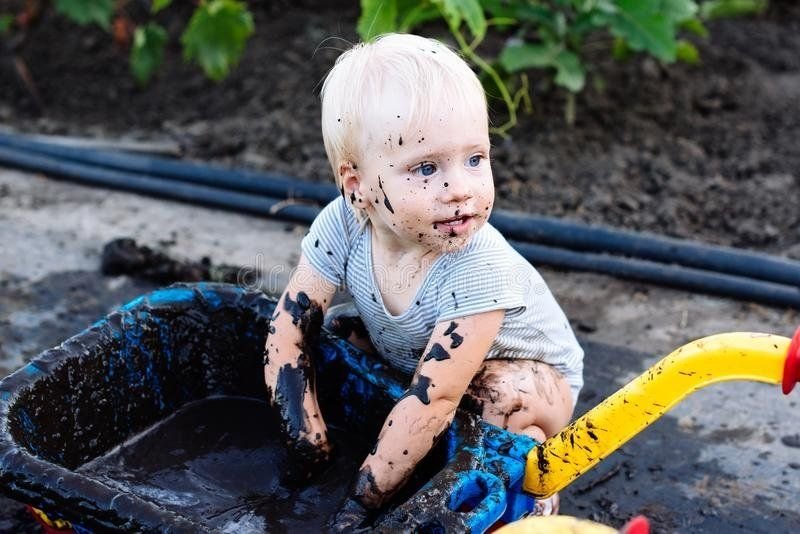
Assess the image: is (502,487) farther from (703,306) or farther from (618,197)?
(618,197)

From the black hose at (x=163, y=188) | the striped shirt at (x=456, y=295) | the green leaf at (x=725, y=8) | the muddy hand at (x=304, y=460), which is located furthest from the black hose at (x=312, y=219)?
the green leaf at (x=725, y=8)

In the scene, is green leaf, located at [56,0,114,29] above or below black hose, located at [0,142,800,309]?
above

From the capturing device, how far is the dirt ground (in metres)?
2.21

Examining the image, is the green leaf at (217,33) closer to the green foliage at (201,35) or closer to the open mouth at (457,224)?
the green foliage at (201,35)

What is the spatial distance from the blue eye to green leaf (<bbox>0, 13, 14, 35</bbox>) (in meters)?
3.52

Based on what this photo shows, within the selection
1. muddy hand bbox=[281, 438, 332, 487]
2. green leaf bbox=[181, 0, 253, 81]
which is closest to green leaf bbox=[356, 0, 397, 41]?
green leaf bbox=[181, 0, 253, 81]

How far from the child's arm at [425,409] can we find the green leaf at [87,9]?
120 inches

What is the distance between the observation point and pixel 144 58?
4281mm

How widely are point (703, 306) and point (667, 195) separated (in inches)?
26.5

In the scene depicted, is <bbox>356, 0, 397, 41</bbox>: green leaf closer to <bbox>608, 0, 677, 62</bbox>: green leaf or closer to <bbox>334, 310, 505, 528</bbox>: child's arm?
<bbox>608, 0, 677, 62</bbox>: green leaf

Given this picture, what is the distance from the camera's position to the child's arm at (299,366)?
6.48 ft

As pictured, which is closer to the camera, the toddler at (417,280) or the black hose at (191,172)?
the toddler at (417,280)

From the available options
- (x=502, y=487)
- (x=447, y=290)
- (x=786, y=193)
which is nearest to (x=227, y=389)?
(x=447, y=290)

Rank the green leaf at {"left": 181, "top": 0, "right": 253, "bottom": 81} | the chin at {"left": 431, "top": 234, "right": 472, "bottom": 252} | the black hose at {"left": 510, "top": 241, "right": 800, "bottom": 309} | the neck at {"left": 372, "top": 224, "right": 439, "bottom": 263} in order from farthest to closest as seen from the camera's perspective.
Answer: the green leaf at {"left": 181, "top": 0, "right": 253, "bottom": 81}
the black hose at {"left": 510, "top": 241, "right": 800, "bottom": 309}
the neck at {"left": 372, "top": 224, "right": 439, "bottom": 263}
the chin at {"left": 431, "top": 234, "right": 472, "bottom": 252}
